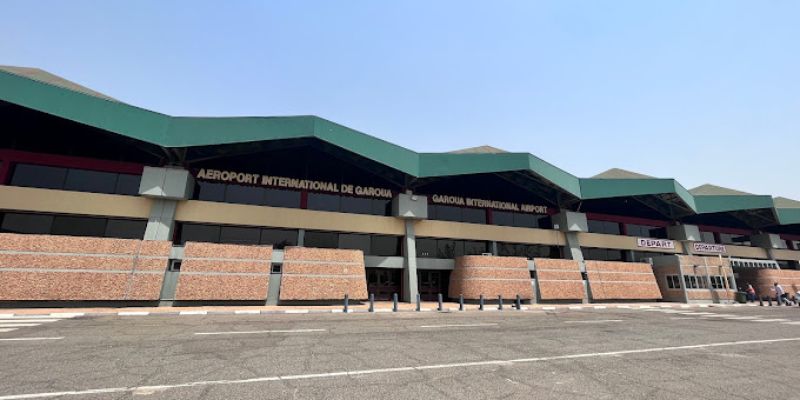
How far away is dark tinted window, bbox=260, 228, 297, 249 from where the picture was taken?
83.2 ft

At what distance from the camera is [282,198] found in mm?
26953

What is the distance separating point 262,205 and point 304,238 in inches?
163

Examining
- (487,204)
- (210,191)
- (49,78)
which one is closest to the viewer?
(210,191)

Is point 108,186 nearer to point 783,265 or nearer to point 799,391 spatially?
point 799,391

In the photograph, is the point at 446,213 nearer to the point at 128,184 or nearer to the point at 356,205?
the point at 356,205

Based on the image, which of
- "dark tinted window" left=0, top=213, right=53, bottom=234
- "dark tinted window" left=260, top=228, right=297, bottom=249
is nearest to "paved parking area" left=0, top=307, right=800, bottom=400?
"dark tinted window" left=260, top=228, right=297, bottom=249

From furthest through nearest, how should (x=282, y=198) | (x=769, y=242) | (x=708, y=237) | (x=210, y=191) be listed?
1. (x=769, y=242)
2. (x=708, y=237)
3. (x=282, y=198)
4. (x=210, y=191)

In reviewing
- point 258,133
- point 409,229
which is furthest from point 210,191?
point 409,229

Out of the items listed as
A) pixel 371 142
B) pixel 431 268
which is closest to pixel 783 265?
pixel 431 268

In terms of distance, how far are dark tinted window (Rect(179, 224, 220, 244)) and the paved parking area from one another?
1156 centimetres

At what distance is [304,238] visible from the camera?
85.1 ft

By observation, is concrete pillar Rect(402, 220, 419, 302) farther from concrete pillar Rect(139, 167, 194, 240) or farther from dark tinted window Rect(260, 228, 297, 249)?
concrete pillar Rect(139, 167, 194, 240)

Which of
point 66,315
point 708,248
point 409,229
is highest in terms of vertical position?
point 708,248

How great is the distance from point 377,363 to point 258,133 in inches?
740
